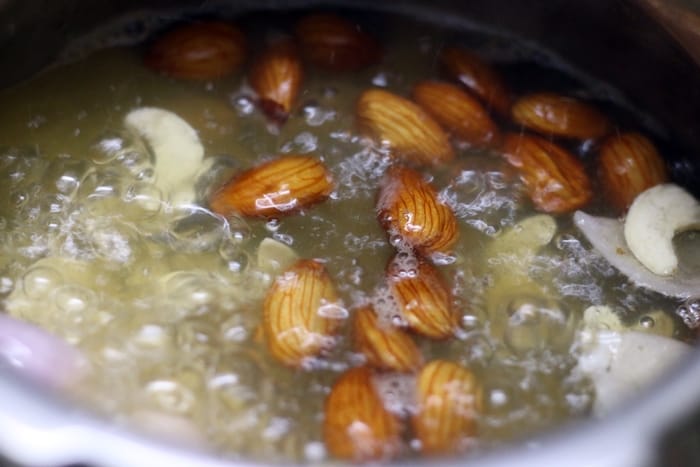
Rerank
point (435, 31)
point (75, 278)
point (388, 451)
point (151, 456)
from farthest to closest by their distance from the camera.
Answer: point (435, 31), point (75, 278), point (388, 451), point (151, 456)

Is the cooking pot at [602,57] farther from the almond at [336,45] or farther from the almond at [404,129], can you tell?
the almond at [404,129]

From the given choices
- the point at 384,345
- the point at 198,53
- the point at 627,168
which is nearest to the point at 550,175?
the point at 627,168

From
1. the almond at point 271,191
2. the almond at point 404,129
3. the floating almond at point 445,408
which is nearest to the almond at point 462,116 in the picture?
the almond at point 404,129

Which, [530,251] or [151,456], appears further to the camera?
[530,251]

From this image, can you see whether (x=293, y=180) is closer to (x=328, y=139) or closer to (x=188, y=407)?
(x=328, y=139)

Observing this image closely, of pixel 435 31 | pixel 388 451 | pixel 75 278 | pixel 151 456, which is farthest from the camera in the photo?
pixel 435 31

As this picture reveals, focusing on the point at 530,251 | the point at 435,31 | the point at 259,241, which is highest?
the point at 435,31

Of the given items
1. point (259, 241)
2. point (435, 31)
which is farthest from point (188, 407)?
point (435, 31)
